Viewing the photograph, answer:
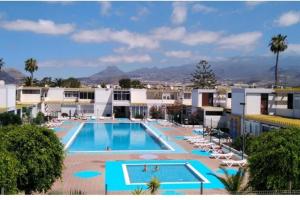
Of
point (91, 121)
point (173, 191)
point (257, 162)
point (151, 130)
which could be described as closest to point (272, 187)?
point (257, 162)

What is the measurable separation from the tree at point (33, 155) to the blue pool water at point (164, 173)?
20.8 feet

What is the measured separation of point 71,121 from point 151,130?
14.1 m

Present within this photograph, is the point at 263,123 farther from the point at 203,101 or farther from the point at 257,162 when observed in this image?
the point at 203,101

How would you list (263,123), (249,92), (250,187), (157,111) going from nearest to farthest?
(250,187) → (263,123) → (249,92) → (157,111)

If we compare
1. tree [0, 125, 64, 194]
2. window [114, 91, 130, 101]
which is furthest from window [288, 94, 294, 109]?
window [114, 91, 130, 101]

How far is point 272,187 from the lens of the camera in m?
13.0

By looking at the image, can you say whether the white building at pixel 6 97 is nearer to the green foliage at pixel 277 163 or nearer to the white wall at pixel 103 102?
Result: the white wall at pixel 103 102

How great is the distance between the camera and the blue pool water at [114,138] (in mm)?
32219

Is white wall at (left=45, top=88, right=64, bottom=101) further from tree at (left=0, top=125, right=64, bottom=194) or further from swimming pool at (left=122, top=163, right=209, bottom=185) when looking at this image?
tree at (left=0, top=125, right=64, bottom=194)

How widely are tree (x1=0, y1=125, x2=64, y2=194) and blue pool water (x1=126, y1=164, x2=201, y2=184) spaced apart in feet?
20.8

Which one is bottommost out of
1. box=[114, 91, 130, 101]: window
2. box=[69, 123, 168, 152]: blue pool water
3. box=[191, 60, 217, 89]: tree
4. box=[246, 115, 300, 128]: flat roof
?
box=[69, 123, 168, 152]: blue pool water

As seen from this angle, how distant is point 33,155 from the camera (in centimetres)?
1340

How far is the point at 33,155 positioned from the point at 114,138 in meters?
25.2

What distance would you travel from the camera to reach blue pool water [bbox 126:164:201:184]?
2034 centimetres
